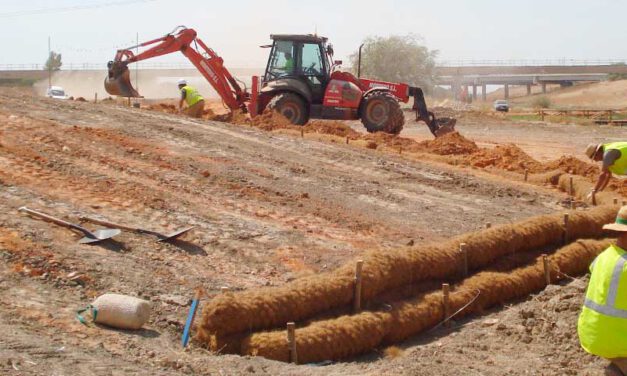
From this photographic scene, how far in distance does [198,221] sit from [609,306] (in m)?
6.21

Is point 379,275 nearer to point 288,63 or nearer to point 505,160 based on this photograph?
point 505,160

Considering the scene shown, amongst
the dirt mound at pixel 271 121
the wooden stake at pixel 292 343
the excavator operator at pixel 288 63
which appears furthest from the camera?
the excavator operator at pixel 288 63

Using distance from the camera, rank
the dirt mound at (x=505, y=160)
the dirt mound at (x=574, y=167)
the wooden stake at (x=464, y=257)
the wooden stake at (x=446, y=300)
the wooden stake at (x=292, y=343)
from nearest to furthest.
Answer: the wooden stake at (x=292, y=343) → the wooden stake at (x=446, y=300) → the wooden stake at (x=464, y=257) → the dirt mound at (x=574, y=167) → the dirt mound at (x=505, y=160)

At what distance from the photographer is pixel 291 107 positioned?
73.4 ft

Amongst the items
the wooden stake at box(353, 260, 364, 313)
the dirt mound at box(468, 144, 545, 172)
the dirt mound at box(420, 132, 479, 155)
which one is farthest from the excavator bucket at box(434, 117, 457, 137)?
the wooden stake at box(353, 260, 364, 313)

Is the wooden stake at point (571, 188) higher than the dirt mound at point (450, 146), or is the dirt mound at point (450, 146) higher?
the dirt mound at point (450, 146)

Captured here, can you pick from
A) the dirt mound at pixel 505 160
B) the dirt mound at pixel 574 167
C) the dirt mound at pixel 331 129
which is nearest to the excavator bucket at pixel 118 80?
the dirt mound at pixel 331 129

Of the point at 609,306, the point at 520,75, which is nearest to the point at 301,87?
the point at 609,306

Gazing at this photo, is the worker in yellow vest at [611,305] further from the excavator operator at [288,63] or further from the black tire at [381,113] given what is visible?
the excavator operator at [288,63]

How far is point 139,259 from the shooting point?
31.6ft

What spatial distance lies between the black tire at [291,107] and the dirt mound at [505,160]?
16.0ft

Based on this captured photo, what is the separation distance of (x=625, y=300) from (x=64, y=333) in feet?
14.6

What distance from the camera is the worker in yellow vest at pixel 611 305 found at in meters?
6.23

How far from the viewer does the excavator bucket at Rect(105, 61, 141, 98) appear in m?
23.0
